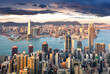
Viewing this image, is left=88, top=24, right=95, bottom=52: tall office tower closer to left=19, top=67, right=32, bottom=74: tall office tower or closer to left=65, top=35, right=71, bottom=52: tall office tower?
left=65, top=35, right=71, bottom=52: tall office tower

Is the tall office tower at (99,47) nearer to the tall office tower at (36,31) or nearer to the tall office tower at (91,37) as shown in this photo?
the tall office tower at (91,37)

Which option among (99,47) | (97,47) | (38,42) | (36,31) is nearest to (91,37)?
(97,47)

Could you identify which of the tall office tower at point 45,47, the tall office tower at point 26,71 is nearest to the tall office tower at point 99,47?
the tall office tower at point 45,47

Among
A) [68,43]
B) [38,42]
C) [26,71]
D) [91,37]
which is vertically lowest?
[26,71]

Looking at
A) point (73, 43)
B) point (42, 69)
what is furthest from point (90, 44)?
point (42, 69)

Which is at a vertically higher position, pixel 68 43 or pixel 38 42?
pixel 38 42

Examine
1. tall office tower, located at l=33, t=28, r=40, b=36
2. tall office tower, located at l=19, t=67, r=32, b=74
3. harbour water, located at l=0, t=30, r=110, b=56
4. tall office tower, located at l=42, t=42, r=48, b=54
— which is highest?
tall office tower, located at l=33, t=28, r=40, b=36

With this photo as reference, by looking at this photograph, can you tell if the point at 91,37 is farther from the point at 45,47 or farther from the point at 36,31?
the point at 36,31

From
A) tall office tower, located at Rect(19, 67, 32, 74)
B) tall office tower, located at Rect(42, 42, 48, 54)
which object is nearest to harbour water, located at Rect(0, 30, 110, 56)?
tall office tower, located at Rect(42, 42, 48, 54)

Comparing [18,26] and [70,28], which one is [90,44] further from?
[18,26]

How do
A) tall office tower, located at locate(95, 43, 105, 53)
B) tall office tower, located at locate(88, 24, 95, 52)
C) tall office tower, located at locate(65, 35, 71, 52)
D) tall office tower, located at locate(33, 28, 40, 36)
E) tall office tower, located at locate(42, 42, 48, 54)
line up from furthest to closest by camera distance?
1. tall office tower, located at locate(88, 24, 95, 52)
2. tall office tower, located at locate(65, 35, 71, 52)
3. tall office tower, located at locate(95, 43, 105, 53)
4. tall office tower, located at locate(42, 42, 48, 54)
5. tall office tower, located at locate(33, 28, 40, 36)

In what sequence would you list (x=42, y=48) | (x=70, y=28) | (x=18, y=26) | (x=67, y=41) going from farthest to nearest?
1. (x=67, y=41)
2. (x=42, y=48)
3. (x=70, y=28)
4. (x=18, y=26)
